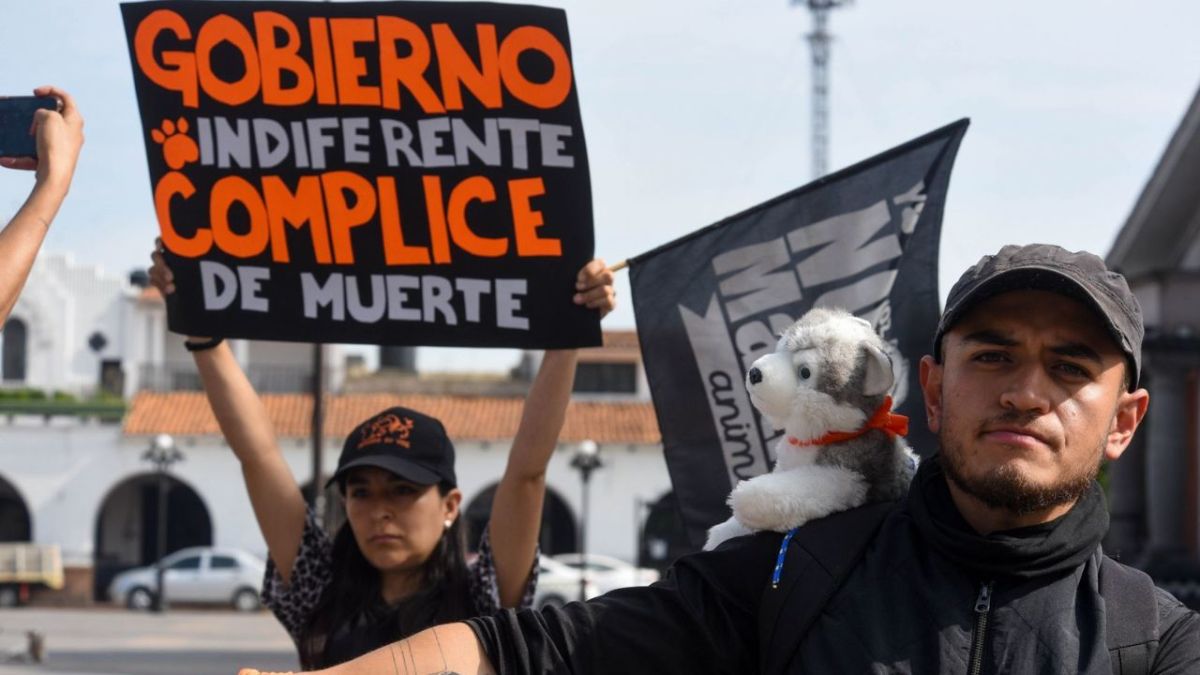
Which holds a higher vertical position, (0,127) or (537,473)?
(0,127)

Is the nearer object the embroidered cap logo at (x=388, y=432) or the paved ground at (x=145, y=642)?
the embroidered cap logo at (x=388, y=432)

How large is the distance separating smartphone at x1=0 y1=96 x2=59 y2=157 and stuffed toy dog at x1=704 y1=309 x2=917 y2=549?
1.40 m

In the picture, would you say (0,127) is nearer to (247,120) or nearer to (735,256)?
(247,120)

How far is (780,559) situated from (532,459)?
4.15 ft

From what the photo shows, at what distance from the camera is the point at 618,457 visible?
137ft

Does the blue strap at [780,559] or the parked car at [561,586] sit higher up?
the blue strap at [780,559]

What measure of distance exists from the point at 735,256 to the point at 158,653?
811 inches

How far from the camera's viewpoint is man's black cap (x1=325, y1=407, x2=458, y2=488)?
3.78 metres

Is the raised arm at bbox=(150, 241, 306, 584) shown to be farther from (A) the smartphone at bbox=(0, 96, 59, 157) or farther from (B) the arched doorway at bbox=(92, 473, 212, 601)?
(B) the arched doorway at bbox=(92, 473, 212, 601)

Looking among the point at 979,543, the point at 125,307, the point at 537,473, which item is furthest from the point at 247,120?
the point at 125,307

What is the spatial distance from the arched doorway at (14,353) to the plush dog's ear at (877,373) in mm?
47316

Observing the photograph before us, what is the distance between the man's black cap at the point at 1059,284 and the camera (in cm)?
227

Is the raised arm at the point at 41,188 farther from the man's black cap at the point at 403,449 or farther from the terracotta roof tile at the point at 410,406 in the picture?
the terracotta roof tile at the point at 410,406

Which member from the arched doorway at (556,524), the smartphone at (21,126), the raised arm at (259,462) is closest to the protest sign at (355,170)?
the raised arm at (259,462)
